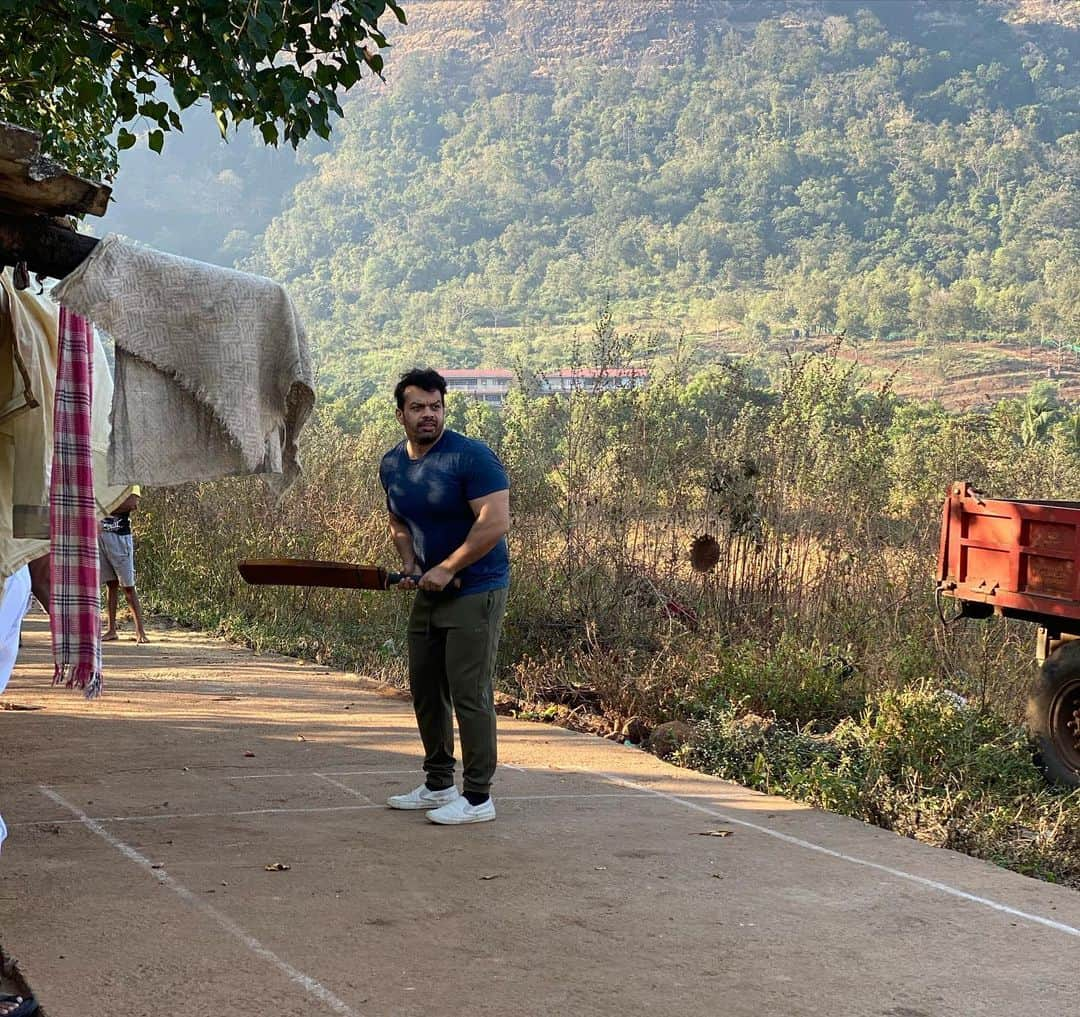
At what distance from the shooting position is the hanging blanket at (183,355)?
13.5 feet

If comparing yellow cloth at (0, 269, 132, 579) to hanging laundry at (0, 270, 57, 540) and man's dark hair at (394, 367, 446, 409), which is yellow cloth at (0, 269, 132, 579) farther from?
man's dark hair at (394, 367, 446, 409)

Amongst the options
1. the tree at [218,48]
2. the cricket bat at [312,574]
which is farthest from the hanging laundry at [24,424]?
the tree at [218,48]

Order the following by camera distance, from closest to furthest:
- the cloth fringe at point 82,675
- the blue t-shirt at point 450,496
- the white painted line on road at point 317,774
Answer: the cloth fringe at point 82,675, the blue t-shirt at point 450,496, the white painted line on road at point 317,774

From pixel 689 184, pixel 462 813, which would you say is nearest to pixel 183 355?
pixel 462 813

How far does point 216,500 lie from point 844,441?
7622mm

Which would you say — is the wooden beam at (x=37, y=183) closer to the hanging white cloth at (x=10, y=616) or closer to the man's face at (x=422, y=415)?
the hanging white cloth at (x=10, y=616)

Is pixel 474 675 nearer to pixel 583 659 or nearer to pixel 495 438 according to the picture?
pixel 583 659

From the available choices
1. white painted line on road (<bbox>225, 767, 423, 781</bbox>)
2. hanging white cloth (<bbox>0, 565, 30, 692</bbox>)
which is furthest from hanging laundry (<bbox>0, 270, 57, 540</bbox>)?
white painted line on road (<bbox>225, 767, 423, 781</bbox>)

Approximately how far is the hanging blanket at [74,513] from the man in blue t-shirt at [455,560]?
1.42m

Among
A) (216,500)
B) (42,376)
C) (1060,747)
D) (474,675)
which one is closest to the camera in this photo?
(42,376)

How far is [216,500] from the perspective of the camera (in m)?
15.8

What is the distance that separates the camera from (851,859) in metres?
5.89

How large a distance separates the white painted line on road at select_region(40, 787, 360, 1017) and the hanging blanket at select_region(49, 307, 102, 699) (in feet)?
2.45

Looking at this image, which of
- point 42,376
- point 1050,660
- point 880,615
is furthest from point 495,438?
point 42,376
